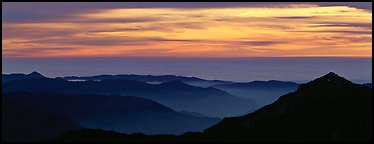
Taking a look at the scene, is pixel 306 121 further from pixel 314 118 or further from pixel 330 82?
pixel 330 82

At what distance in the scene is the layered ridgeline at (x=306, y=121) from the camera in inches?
6265

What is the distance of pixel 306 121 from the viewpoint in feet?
555

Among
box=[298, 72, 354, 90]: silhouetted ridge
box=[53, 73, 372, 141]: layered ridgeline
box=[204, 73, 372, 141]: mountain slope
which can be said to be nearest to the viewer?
box=[204, 73, 372, 141]: mountain slope

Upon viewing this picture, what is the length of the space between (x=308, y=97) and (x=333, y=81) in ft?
32.1

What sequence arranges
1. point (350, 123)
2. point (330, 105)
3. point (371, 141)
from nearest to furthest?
point (371, 141) < point (350, 123) < point (330, 105)

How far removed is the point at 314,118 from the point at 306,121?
2.76m

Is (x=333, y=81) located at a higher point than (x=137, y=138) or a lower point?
higher

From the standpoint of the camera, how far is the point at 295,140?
15488 centimetres

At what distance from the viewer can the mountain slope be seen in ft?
522

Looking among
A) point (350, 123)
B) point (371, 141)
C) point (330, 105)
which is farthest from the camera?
point (330, 105)

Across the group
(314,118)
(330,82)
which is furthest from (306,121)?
(330,82)

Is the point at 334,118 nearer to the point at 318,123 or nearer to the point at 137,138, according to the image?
the point at 318,123

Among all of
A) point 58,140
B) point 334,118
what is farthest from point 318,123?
point 58,140

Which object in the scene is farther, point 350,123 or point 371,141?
point 350,123
